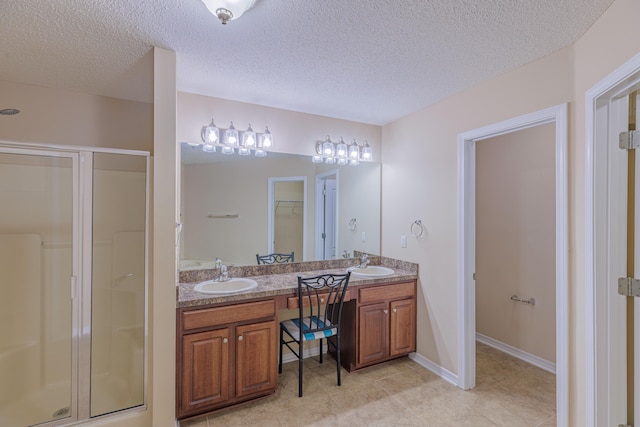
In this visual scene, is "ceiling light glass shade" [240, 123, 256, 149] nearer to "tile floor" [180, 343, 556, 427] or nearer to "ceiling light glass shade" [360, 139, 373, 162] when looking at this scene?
"ceiling light glass shade" [360, 139, 373, 162]

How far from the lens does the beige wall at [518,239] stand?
9.25ft

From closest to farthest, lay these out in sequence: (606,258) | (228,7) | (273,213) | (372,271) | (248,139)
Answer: (228,7) → (606,258) → (248,139) → (273,213) → (372,271)

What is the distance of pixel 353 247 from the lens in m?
3.36

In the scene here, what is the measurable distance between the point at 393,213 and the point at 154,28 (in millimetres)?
2567

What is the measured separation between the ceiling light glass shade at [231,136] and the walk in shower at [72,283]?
673 millimetres

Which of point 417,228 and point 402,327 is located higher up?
point 417,228

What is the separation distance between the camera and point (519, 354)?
3.01 metres

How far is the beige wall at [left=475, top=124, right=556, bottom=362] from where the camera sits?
2.82 meters

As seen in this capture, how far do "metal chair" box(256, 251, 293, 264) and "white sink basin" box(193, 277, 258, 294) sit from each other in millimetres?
296

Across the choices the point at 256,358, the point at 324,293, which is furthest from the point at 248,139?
the point at 256,358

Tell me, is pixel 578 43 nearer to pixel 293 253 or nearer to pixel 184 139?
pixel 293 253

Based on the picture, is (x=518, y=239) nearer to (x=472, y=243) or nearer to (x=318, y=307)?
→ (x=472, y=243)

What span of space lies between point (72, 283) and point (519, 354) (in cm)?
395

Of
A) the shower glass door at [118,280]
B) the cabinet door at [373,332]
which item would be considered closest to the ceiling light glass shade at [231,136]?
the shower glass door at [118,280]
